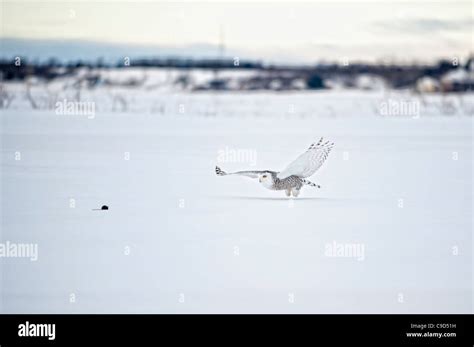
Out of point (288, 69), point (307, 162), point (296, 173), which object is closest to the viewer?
point (307, 162)

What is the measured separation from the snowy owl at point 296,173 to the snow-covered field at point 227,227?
0.15 m

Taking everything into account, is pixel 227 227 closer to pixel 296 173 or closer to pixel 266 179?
pixel 266 179

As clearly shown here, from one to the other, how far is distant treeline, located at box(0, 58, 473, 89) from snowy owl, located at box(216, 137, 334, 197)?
13981 mm

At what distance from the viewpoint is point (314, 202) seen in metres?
8.36

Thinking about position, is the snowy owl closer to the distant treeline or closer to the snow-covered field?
the snow-covered field

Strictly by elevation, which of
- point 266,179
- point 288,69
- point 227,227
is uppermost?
point 288,69

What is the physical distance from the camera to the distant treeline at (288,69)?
71.3 ft

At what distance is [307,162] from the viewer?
819 cm

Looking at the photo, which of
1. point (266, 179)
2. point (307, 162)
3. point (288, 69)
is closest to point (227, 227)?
point (266, 179)

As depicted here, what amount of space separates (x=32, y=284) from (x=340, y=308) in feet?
6.40

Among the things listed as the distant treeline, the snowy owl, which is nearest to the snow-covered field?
the snowy owl

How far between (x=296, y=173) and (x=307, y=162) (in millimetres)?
217

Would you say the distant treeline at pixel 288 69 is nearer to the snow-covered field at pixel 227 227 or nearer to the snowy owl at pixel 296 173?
the snow-covered field at pixel 227 227
